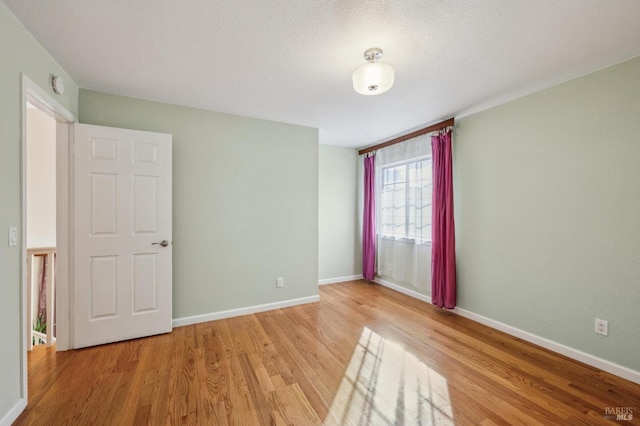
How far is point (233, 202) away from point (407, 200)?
8.16 ft

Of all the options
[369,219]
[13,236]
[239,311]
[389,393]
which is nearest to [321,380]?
[389,393]

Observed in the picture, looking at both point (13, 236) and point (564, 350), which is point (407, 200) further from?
point (13, 236)

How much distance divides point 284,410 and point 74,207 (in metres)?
2.49

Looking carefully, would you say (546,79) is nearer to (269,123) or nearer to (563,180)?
(563,180)

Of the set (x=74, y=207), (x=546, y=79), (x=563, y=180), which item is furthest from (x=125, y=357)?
(x=546, y=79)

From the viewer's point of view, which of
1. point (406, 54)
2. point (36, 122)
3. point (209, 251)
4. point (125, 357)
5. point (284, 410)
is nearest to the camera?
point (284, 410)

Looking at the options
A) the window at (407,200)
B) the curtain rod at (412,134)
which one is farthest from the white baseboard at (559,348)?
the curtain rod at (412,134)

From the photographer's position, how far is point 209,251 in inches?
A: 120

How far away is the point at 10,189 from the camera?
5.22 feet

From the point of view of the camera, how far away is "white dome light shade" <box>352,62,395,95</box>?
6.02 ft

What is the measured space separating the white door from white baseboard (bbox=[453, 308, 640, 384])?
344 centimetres

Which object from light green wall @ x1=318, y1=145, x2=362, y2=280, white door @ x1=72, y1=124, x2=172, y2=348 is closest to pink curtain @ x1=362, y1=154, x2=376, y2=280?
light green wall @ x1=318, y1=145, x2=362, y2=280

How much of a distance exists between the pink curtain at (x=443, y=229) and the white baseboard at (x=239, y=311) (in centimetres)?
162

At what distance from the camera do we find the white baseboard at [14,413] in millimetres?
1504
